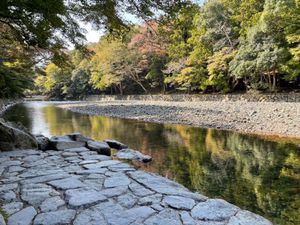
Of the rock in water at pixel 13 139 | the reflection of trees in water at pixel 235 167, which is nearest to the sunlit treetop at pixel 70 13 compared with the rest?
the rock in water at pixel 13 139

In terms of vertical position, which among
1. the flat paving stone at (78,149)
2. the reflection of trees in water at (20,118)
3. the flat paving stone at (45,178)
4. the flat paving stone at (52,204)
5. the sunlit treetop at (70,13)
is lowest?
the reflection of trees in water at (20,118)

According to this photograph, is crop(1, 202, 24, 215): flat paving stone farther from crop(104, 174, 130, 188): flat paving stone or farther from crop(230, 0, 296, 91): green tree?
crop(230, 0, 296, 91): green tree

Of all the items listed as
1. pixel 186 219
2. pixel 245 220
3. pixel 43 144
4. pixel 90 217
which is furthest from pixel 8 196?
pixel 43 144

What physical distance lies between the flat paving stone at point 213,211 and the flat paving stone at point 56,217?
1204mm

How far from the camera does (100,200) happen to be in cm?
332

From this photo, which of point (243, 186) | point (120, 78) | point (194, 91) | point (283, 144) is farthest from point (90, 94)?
point (243, 186)

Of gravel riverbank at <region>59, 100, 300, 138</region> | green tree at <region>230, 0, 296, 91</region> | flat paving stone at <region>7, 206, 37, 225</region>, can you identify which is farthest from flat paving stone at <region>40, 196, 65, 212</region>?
green tree at <region>230, 0, 296, 91</region>

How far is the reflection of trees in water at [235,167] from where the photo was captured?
502 centimetres

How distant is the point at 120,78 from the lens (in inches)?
1350

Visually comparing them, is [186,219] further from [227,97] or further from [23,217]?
[227,97]

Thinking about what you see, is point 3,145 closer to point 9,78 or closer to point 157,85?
point 9,78

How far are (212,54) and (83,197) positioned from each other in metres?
23.1

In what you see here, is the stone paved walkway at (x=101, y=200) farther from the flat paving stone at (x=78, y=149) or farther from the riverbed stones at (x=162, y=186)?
the flat paving stone at (x=78, y=149)

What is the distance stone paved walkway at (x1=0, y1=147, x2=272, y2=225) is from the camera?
2881 mm
